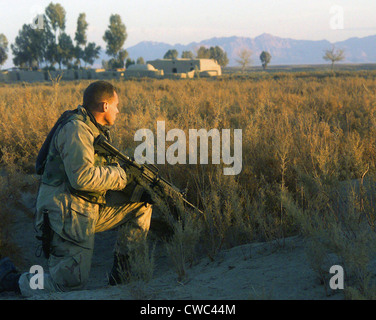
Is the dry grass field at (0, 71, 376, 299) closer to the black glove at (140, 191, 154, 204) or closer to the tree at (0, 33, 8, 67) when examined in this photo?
the black glove at (140, 191, 154, 204)

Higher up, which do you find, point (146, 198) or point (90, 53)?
point (90, 53)

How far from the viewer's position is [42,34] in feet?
185

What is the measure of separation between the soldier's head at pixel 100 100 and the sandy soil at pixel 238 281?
139 centimetres

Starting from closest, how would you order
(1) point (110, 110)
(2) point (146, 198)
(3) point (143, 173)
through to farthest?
1. (1) point (110, 110)
2. (3) point (143, 173)
3. (2) point (146, 198)

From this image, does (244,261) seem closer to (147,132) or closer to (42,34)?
(147,132)

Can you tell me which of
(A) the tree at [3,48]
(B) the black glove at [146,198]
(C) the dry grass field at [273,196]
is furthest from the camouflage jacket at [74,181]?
(A) the tree at [3,48]

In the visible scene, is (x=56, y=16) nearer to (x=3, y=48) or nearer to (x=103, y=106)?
(x=3, y=48)

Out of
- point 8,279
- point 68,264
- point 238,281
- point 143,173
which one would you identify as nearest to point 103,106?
point 143,173

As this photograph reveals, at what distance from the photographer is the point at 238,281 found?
2.31 m

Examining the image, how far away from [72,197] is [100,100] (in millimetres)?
824

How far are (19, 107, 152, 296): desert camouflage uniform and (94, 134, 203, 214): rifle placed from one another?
13 centimetres
